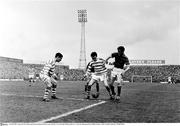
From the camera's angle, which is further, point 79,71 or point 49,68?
point 79,71

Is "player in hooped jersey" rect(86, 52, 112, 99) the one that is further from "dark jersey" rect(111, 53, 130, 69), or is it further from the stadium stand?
the stadium stand

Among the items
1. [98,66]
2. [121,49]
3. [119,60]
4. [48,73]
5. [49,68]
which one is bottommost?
[48,73]

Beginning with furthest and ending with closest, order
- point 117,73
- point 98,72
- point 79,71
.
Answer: point 79,71, point 98,72, point 117,73

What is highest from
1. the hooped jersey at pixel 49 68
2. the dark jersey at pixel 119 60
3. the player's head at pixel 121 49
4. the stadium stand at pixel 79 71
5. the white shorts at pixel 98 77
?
the stadium stand at pixel 79 71

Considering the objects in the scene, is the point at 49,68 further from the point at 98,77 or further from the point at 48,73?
the point at 98,77

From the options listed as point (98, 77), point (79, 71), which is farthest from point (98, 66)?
point (79, 71)

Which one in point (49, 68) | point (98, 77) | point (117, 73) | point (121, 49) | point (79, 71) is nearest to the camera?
point (49, 68)

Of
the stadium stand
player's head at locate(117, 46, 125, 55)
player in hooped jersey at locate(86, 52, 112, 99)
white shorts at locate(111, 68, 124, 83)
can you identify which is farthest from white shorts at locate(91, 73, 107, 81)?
the stadium stand

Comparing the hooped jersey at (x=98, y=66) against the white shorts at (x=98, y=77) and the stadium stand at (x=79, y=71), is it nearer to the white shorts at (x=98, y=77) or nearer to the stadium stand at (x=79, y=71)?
the white shorts at (x=98, y=77)

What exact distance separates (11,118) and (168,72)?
72.2m

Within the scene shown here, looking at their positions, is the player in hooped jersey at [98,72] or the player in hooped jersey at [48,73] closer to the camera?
the player in hooped jersey at [48,73]

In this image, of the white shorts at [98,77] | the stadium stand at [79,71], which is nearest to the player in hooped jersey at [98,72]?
the white shorts at [98,77]

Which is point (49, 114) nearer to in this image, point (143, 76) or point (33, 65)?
point (143, 76)

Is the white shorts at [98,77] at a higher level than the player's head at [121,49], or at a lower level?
lower
